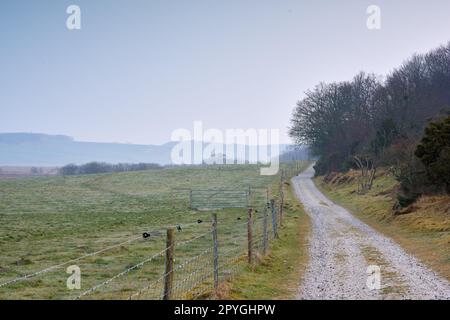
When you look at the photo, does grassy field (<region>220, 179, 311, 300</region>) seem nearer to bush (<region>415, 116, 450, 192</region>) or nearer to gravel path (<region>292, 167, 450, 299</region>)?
gravel path (<region>292, 167, 450, 299</region>)

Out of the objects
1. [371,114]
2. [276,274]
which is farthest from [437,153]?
[371,114]

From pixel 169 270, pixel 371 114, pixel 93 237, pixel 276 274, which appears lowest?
pixel 93 237

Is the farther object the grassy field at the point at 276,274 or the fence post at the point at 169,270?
the grassy field at the point at 276,274

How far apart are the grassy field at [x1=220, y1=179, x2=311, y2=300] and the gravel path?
37 cm

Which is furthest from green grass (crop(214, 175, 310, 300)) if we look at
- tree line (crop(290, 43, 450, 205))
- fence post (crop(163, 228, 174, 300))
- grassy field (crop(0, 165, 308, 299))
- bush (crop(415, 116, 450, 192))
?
tree line (crop(290, 43, 450, 205))

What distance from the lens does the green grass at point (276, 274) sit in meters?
12.0

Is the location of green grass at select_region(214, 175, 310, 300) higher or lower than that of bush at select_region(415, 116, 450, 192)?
lower

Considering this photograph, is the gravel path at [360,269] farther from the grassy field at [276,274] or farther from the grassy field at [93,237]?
the grassy field at [93,237]

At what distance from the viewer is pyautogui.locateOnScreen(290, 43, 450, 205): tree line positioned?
2241 inches

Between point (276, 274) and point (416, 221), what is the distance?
44.0ft

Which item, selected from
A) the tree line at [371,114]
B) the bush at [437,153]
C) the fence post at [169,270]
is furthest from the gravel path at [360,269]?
the tree line at [371,114]

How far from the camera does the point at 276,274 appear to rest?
49.3 ft

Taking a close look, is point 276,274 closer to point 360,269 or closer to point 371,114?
point 360,269
